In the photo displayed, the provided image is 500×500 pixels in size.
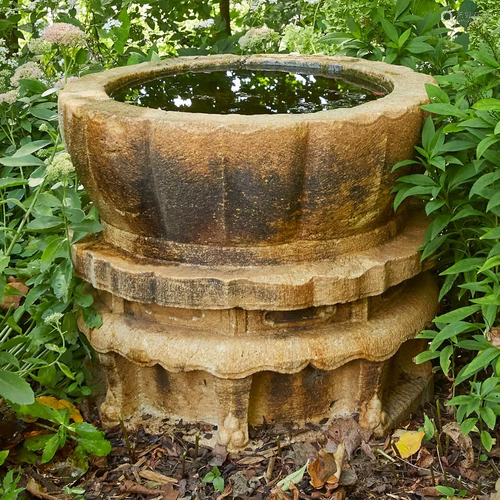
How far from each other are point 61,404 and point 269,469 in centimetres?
80

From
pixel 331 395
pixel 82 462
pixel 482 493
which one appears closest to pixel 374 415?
pixel 331 395

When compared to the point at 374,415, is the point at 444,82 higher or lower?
higher

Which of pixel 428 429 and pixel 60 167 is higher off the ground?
pixel 60 167

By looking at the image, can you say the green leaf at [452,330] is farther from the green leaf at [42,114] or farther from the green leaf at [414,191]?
the green leaf at [42,114]

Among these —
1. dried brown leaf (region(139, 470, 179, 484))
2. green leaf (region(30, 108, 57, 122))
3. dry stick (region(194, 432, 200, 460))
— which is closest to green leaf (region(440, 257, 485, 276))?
dry stick (region(194, 432, 200, 460))

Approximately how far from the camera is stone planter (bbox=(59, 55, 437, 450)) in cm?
223

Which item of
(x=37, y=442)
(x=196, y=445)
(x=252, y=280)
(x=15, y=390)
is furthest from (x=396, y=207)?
(x=37, y=442)

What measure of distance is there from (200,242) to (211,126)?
0.40 meters

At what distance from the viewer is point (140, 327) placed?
2.51 m

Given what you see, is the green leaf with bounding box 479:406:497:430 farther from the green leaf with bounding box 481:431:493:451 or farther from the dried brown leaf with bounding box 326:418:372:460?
the dried brown leaf with bounding box 326:418:372:460

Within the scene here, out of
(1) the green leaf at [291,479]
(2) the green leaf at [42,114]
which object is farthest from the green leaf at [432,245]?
(2) the green leaf at [42,114]

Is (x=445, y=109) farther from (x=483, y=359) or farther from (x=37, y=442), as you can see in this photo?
(x=37, y=442)

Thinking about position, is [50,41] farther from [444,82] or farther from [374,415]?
[374,415]

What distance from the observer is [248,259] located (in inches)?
93.6
